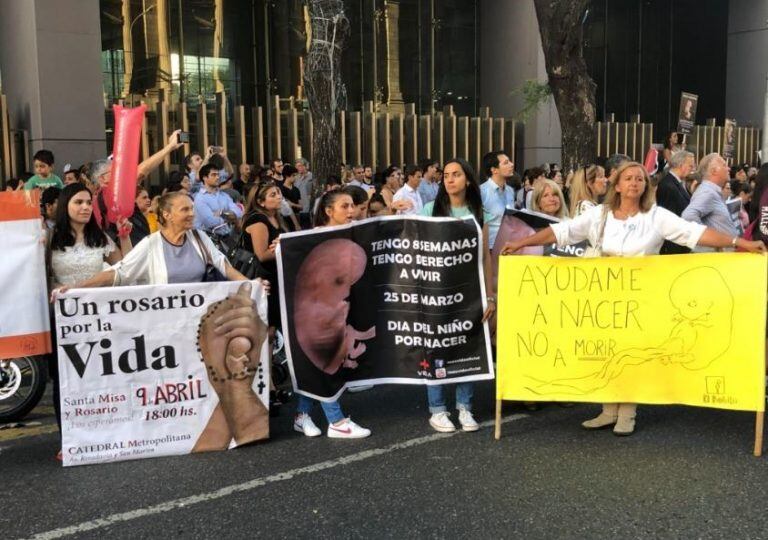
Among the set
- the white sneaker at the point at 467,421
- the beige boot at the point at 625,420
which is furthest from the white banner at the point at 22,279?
the beige boot at the point at 625,420

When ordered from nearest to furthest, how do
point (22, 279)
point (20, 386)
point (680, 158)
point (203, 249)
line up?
point (22, 279) < point (203, 249) < point (20, 386) < point (680, 158)

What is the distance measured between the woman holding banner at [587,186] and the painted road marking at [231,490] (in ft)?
9.25

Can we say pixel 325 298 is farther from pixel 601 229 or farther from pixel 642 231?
pixel 642 231

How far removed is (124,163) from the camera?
625 cm

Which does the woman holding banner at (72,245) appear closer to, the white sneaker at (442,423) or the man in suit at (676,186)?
the white sneaker at (442,423)

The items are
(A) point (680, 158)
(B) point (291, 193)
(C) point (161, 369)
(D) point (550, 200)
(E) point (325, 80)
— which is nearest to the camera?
(C) point (161, 369)

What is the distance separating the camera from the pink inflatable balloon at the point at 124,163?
6.16 meters

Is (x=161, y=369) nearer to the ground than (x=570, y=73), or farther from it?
nearer to the ground

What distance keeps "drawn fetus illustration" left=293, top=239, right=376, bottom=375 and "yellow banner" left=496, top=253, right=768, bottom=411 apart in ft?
3.38

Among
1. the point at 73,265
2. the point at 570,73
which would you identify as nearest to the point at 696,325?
the point at 73,265

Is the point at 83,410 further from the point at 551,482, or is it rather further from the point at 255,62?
the point at 255,62

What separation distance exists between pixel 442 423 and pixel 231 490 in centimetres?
163

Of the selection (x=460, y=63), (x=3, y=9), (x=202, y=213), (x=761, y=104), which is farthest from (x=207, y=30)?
(x=761, y=104)

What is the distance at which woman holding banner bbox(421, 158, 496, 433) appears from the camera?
18.5 feet
